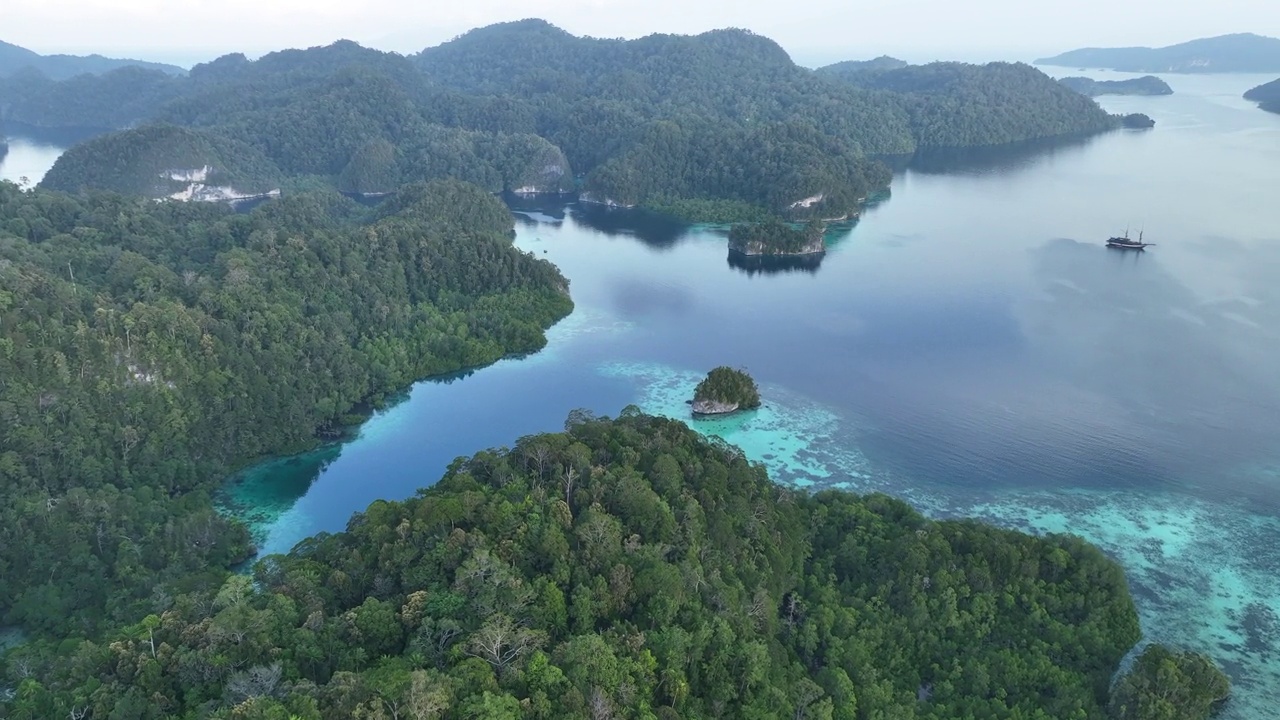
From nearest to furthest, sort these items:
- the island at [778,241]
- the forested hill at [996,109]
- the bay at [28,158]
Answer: the island at [778,241] → the bay at [28,158] → the forested hill at [996,109]

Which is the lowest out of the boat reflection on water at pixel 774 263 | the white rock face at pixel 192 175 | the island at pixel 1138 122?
the boat reflection on water at pixel 774 263

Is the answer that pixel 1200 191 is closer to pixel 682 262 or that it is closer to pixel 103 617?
pixel 682 262

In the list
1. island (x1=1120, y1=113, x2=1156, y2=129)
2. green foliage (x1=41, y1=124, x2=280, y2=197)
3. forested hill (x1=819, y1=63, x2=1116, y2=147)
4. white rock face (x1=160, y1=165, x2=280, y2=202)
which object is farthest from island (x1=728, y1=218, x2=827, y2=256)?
island (x1=1120, y1=113, x2=1156, y2=129)

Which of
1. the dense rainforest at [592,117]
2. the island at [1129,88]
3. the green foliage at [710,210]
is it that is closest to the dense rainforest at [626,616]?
the green foliage at [710,210]

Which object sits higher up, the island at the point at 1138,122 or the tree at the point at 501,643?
the island at the point at 1138,122

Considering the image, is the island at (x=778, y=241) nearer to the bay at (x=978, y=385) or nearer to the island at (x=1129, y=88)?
the bay at (x=978, y=385)

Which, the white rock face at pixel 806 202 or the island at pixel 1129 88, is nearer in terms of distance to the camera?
the white rock face at pixel 806 202
